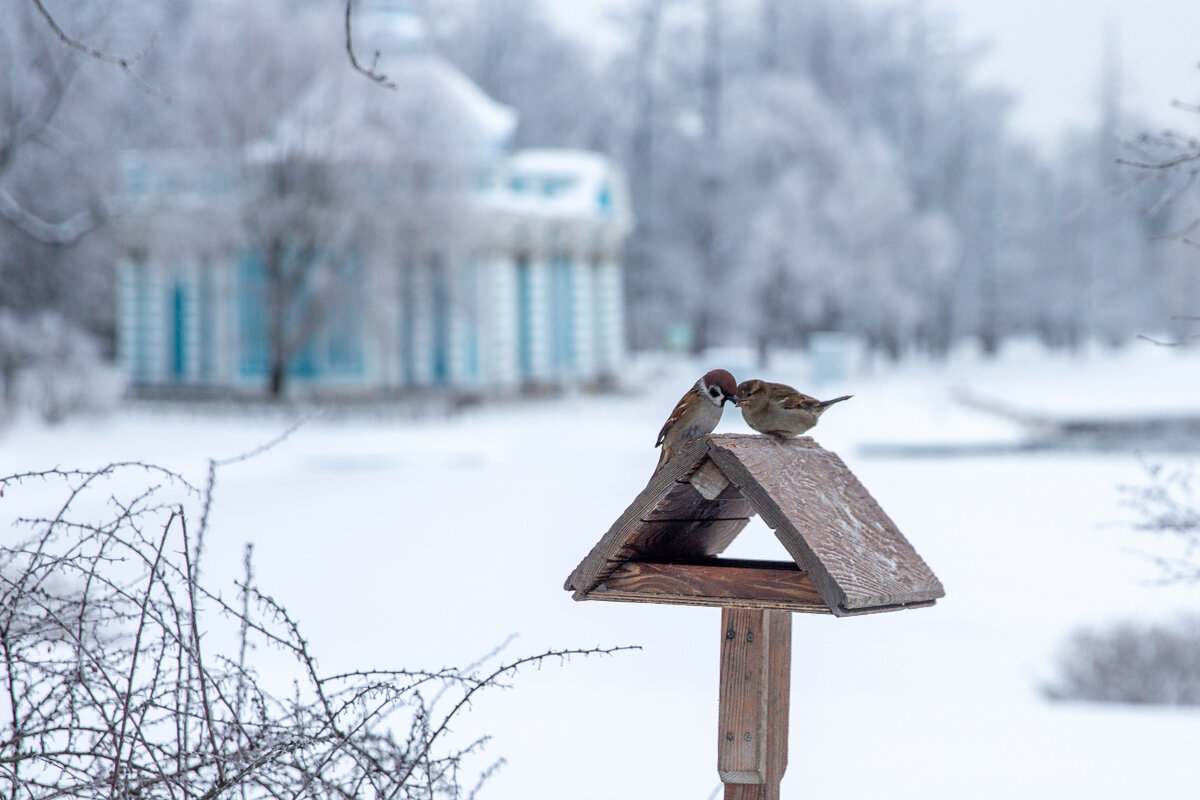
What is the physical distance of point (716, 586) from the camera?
3.21 metres

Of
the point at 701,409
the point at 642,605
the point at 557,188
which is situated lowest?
the point at 642,605

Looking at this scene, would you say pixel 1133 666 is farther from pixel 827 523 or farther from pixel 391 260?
pixel 391 260

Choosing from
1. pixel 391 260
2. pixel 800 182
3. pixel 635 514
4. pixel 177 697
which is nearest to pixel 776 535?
pixel 635 514

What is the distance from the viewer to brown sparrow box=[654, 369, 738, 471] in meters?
3.34

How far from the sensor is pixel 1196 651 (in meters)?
9.08

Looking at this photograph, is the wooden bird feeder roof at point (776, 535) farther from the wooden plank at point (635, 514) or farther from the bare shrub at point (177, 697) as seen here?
the bare shrub at point (177, 697)

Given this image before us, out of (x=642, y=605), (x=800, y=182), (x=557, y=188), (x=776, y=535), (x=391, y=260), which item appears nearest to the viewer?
(x=776, y=535)

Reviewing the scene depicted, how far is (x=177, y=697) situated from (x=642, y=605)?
9.51m

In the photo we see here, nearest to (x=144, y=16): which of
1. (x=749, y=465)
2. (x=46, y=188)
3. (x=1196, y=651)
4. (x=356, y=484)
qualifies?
(x=46, y=188)

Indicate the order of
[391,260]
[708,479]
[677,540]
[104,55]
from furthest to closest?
[391,260]
[104,55]
[677,540]
[708,479]

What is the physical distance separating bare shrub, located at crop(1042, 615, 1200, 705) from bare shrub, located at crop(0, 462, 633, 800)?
12.6ft

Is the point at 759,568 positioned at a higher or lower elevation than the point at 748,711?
higher

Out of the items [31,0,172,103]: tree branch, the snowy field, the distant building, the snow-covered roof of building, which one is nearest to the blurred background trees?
the distant building

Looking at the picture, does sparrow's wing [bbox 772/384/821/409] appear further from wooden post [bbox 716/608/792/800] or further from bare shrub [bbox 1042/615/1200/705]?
bare shrub [bbox 1042/615/1200/705]
